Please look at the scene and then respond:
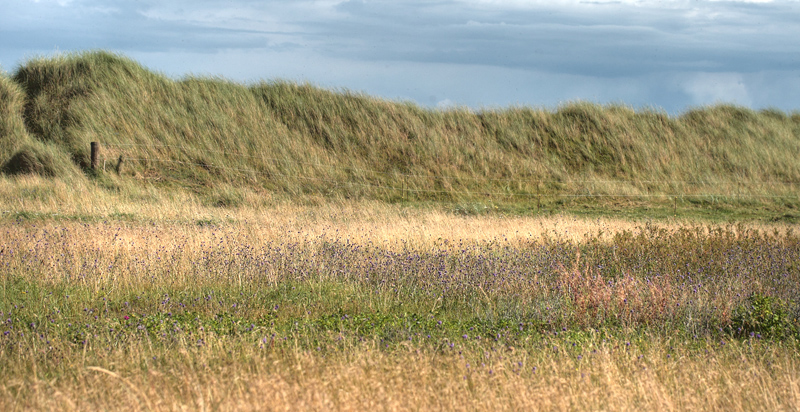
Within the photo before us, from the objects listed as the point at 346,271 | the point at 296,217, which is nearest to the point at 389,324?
the point at 346,271

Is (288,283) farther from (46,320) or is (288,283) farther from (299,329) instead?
(46,320)

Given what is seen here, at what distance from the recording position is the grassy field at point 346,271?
14.4ft

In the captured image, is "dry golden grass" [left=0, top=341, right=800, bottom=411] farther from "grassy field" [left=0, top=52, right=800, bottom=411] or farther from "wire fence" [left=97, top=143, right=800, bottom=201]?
→ "wire fence" [left=97, top=143, right=800, bottom=201]

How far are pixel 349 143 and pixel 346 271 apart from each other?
1560 cm

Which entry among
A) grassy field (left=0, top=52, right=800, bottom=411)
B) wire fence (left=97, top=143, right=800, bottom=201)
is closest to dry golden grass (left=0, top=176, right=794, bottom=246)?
grassy field (left=0, top=52, right=800, bottom=411)

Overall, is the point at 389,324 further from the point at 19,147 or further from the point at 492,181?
the point at 19,147

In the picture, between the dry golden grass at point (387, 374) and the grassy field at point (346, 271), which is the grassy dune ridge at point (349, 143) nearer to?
the grassy field at point (346, 271)

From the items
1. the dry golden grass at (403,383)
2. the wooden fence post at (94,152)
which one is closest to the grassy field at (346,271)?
the dry golden grass at (403,383)

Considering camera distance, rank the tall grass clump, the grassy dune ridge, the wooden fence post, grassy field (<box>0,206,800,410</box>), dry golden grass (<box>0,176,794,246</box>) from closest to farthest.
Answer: grassy field (<box>0,206,800,410</box>) < dry golden grass (<box>0,176,794,246</box>) < the tall grass clump < the wooden fence post < the grassy dune ridge

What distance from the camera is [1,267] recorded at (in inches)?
317

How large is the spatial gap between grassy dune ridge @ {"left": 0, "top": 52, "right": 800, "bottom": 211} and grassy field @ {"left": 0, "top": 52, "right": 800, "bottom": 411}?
0.12 meters

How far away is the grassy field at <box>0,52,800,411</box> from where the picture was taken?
4.40m

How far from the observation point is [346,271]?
8.23m

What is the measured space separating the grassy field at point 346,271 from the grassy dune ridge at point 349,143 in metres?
0.12
